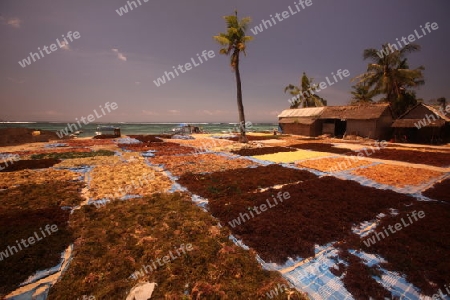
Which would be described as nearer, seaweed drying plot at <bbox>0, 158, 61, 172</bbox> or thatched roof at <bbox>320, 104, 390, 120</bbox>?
seaweed drying plot at <bbox>0, 158, 61, 172</bbox>

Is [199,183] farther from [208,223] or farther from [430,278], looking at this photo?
[430,278]

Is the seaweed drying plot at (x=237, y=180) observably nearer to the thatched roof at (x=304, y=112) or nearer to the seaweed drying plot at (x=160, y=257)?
the seaweed drying plot at (x=160, y=257)

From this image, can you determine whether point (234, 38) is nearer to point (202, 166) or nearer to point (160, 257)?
point (202, 166)

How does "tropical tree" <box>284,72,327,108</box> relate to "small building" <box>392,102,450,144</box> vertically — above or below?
above

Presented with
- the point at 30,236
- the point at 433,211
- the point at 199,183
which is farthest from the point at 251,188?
the point at 30,236

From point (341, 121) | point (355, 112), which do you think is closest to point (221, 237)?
point (355, 112)

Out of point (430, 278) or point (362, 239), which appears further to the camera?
point (362, 239)
